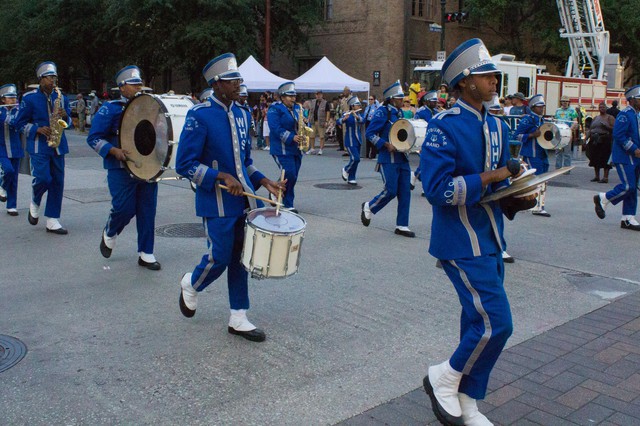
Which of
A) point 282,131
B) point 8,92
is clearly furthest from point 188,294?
point 8,92

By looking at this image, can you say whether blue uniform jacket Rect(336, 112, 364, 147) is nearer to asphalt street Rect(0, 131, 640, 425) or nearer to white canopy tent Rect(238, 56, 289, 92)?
asphalt street Rect(0, 131, 640, 425)

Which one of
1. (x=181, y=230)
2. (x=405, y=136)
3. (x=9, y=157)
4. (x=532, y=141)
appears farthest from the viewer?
(x=532, y=141)

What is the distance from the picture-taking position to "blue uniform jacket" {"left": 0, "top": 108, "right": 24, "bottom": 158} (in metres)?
9.83

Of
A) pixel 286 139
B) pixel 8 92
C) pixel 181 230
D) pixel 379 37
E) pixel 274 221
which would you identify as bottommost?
pixel 181 230

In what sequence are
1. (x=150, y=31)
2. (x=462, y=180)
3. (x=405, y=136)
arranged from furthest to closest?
1. (x=150, y=31)
2. (x=405, y=136)
3. (x=462, y=180)

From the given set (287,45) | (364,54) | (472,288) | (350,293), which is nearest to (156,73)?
(287,45)

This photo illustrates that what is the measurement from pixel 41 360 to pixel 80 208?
614cm

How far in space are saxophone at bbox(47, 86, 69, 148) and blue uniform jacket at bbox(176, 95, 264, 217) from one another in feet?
13.9

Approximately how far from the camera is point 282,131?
10.5 metres

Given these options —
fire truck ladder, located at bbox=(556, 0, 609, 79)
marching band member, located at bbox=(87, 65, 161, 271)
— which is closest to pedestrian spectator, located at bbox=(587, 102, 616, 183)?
fire truck ladder, located at bbox=(556, 0, 609, 79)

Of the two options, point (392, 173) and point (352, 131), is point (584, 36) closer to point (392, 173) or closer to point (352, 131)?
point (352, 131)

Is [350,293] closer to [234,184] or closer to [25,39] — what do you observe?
[234,184]

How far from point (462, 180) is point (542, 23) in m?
30.8

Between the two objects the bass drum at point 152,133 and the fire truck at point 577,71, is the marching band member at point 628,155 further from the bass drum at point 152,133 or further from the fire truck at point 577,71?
the fire truck at point 577,71
